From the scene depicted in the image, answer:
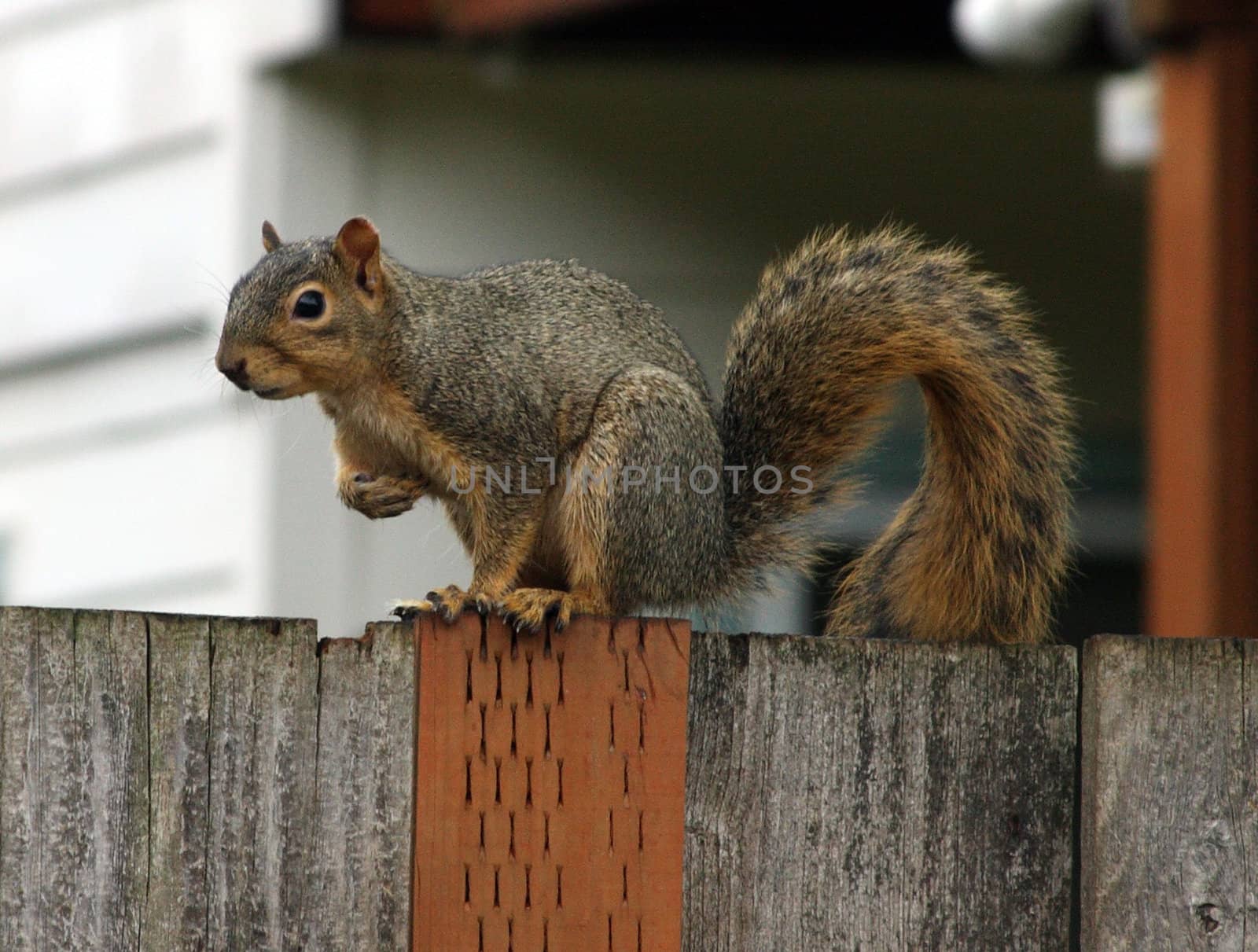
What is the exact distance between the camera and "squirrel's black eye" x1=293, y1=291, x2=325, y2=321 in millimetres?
2178

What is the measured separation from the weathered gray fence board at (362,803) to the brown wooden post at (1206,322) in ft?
6.43

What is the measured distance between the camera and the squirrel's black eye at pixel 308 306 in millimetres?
2178

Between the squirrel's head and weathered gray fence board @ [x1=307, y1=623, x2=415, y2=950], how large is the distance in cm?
59

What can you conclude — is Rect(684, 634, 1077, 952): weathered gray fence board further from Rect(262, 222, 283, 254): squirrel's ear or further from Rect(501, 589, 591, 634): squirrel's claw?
Rect(262, 222, 283, 254): squirrel's ear

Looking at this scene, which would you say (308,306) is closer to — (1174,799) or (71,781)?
(71,781)

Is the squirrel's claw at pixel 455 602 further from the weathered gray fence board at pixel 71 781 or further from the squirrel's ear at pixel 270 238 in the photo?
the squirrel's ear at pixel 270 238

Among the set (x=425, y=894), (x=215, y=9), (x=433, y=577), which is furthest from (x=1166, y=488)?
(x=215, y=9)

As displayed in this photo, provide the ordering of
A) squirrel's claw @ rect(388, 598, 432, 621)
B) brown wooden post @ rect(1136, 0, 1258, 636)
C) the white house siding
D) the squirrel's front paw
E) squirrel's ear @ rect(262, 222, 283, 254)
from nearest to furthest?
squirrel's claw @ rect(388, 598, 432, 621), the squirrel's front paw, squirrel's ear @ rect(262, 222, 283, 254), brown wooden post @ rect(1136, 0, 1258, 636), the white house siding

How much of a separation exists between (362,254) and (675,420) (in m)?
0.43

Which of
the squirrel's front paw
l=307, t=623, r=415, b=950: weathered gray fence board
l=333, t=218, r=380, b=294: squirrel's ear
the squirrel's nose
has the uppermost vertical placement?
l=333, t=218, r=380, b=294: squirrel's ear

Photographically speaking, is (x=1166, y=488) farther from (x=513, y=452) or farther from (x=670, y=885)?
(x=670, y=885)

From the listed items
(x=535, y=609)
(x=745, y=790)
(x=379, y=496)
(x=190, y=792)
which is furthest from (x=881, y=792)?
(x=379, y=496)

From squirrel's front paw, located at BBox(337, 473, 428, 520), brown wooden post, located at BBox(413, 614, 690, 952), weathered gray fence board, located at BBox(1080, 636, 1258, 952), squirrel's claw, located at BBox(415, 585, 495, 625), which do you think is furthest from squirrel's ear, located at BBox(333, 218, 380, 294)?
weathered gray fence board, located at BBox(1080, 636, 1258, 952)

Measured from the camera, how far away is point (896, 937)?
63.9 inches
